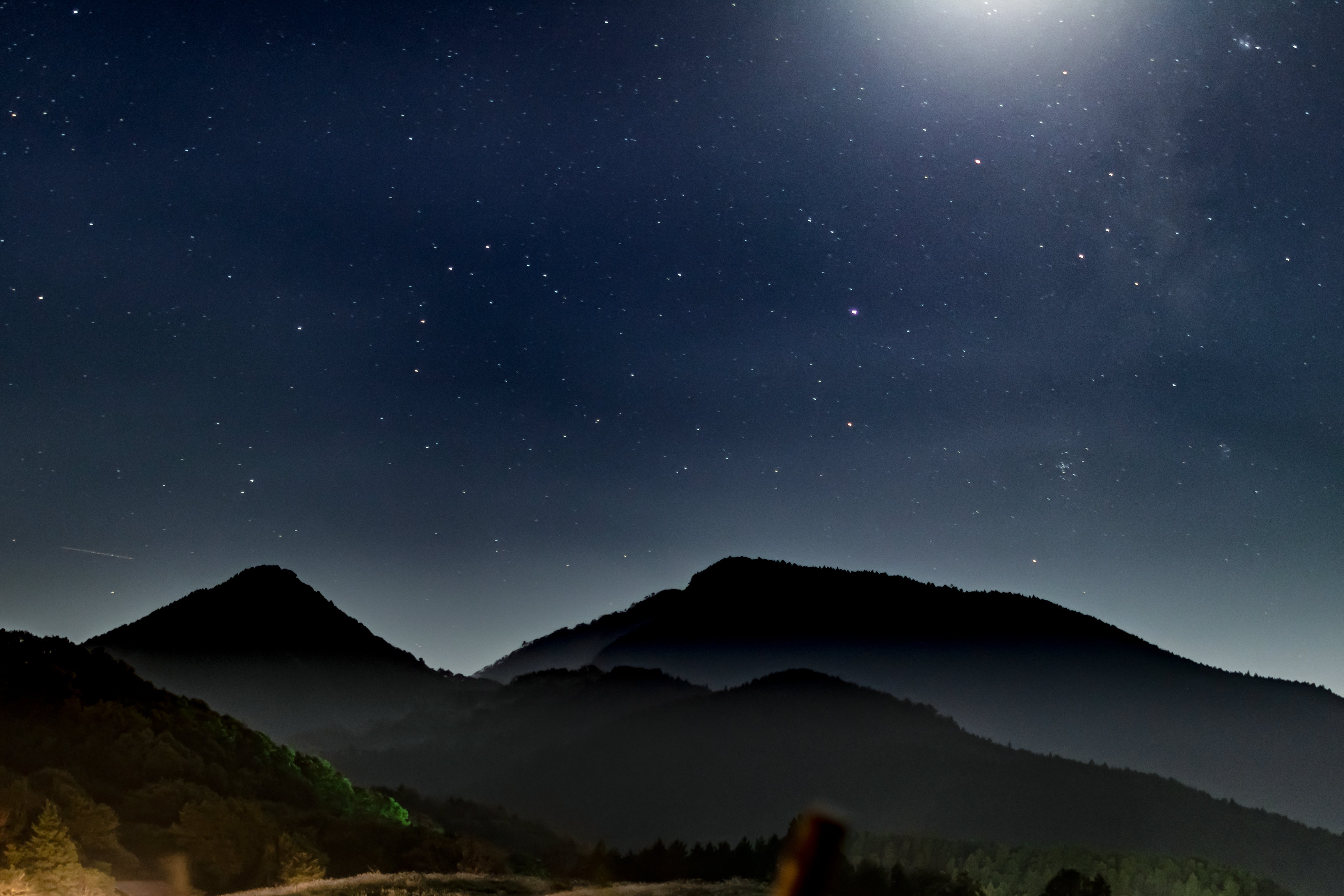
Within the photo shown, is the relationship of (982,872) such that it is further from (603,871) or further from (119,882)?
(119,882)

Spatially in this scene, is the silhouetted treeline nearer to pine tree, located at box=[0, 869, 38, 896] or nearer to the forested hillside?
the forested hillside

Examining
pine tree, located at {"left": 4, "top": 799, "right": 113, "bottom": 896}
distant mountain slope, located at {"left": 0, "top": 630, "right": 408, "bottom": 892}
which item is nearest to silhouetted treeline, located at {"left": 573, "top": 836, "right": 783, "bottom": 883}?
distant mountain slope, located at {"left": 0, "top": 630, "right": 408, "bottom": 892}

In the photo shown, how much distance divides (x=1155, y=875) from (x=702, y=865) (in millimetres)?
73111

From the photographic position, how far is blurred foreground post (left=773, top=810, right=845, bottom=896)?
181 centimetres

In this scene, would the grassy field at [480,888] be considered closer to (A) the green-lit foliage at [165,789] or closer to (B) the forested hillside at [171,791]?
(A) the green-lit foliage at [165,789]

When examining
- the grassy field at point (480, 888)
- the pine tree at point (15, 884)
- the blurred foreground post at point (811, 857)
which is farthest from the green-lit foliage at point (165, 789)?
the blurred foreground post at point (811, 857)

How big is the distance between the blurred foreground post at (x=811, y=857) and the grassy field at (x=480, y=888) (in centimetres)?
3014

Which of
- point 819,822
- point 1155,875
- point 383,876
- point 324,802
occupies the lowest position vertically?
point 1155,875

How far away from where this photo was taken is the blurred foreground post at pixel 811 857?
1813 millimetres

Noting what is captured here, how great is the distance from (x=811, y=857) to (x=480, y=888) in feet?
110

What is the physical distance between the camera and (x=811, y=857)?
185 cm

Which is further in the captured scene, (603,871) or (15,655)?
(15,655)

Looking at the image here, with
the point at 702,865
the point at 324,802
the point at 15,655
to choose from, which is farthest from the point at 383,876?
the point at 15,655

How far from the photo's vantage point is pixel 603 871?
59750 millimetres
